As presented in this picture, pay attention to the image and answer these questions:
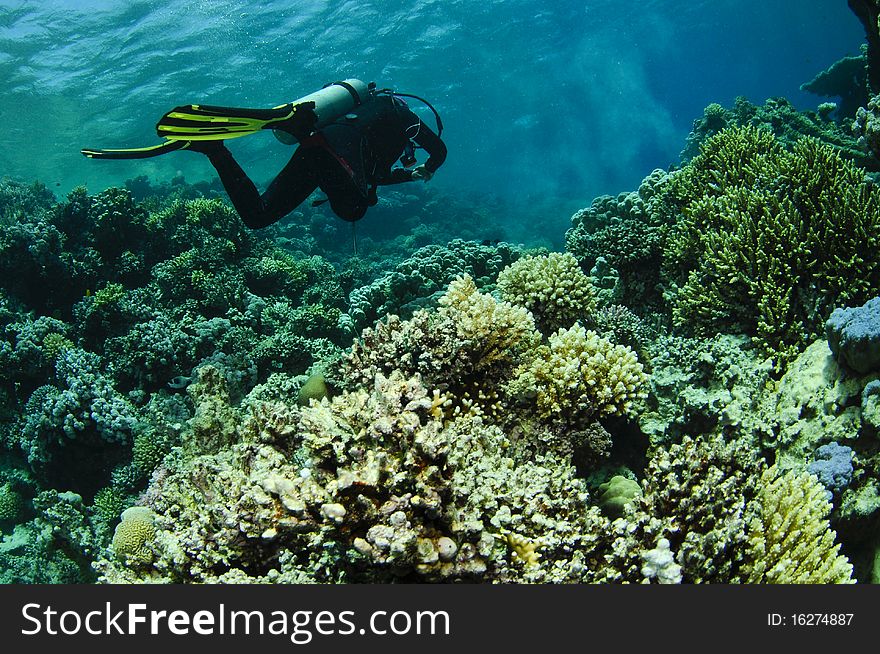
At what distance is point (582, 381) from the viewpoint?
4281 millimetres

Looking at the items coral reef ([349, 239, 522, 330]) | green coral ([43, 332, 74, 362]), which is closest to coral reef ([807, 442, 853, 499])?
coral reef ([349, 239, 522, 330])

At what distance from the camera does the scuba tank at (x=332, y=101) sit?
21.9 ft

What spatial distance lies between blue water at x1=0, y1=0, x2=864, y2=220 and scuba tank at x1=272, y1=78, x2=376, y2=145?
2394 centimetres

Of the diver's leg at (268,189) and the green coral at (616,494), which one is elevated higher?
the diver's leg at (268,189)

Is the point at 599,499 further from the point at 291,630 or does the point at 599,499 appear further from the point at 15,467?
the point at 15,467

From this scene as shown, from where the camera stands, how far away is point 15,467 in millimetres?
7922

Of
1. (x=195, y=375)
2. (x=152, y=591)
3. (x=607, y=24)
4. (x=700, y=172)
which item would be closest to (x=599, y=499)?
(x=152, y=591)

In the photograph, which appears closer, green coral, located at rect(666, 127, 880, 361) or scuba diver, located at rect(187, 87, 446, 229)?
green coral, located at rect(666, 127, 880, 361)

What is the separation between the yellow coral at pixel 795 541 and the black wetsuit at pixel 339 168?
232 inches

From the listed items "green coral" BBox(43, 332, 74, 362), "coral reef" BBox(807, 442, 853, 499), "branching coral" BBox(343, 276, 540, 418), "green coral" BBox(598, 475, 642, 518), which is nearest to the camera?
"coral reef" BBox(807, 442, 853, 499)

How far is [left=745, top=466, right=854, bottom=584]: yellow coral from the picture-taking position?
283 centimetres

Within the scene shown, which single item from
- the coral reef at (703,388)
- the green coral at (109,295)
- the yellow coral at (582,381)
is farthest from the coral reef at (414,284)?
the green coral at (109,295)

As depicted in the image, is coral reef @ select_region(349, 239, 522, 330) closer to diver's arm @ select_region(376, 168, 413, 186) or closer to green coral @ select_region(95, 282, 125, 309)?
diver's arm @ select_region(376, 168, 413, 186)

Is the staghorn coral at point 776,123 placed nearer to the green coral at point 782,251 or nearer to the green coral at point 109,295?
the green coral at point 782,251
